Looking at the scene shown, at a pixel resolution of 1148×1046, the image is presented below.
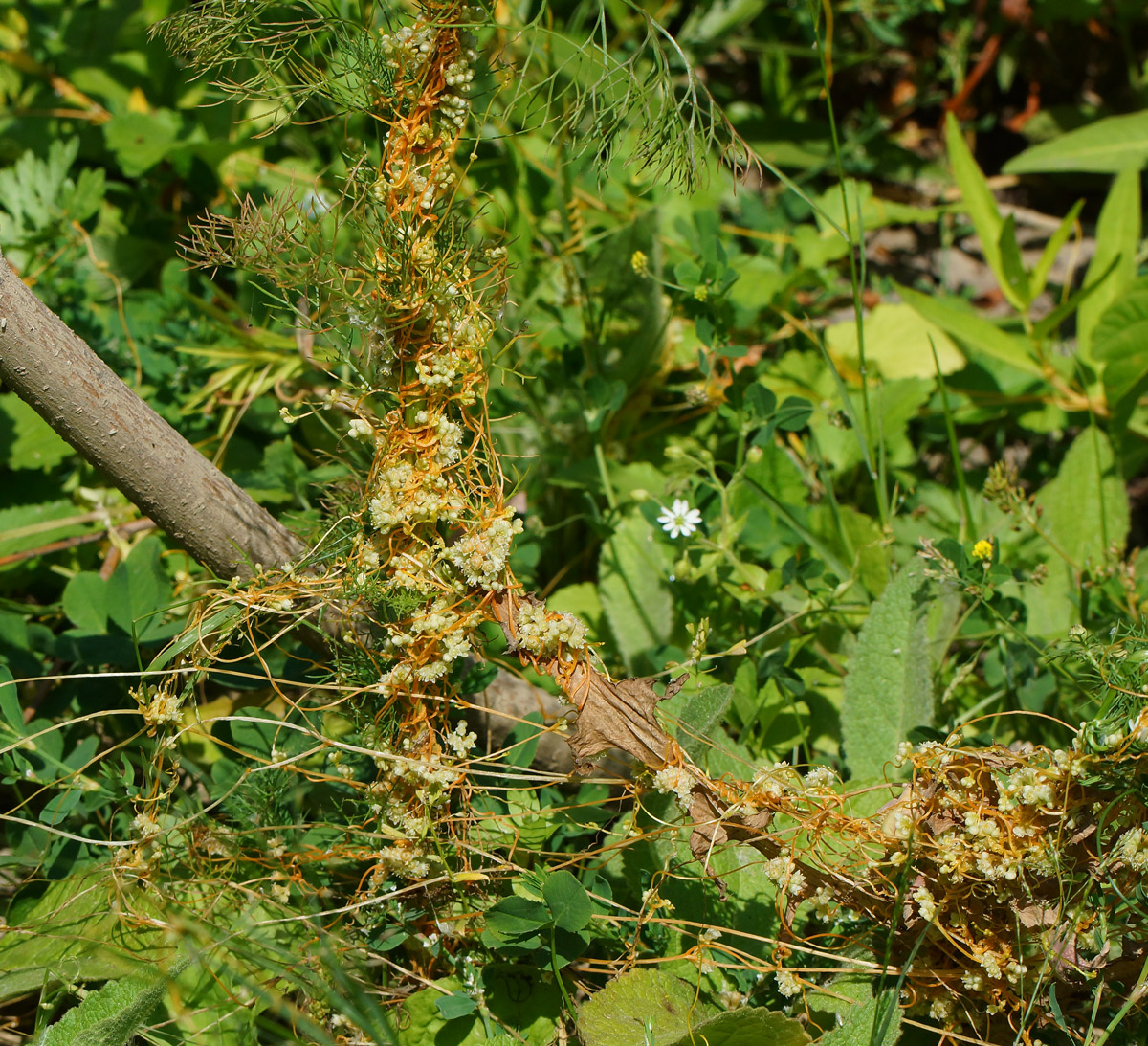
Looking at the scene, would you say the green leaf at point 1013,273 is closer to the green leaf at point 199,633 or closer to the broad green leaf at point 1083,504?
the broad green leaf at point 1083,504

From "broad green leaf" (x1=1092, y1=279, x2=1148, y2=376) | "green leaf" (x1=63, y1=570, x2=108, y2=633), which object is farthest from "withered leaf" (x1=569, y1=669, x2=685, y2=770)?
"broad green leaf" (x1=1092, y1=279, x2=1148, y2=376)

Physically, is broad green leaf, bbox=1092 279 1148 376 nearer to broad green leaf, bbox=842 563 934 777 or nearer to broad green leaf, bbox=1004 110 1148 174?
broad green leaf, bbox=1004 110 1148 174

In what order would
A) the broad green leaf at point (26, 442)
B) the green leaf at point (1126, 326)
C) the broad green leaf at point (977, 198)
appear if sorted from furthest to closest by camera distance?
the broad green leaf at point (977, 198) → the green leaf at point (1126, 326) → the broad green leaf at point (26, 442)

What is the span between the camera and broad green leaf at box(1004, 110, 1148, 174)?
9.77 ft

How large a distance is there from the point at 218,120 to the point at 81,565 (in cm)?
139

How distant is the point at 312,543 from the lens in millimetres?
1677

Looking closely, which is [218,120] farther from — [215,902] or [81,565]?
[215,902]

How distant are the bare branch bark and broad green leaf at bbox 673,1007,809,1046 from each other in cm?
101

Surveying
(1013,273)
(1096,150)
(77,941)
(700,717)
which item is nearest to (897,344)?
(1013,273)

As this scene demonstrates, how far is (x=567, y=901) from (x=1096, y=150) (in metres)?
2.87

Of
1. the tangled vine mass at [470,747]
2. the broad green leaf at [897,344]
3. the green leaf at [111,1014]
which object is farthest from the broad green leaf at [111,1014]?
the broad green leaf at [897,344]

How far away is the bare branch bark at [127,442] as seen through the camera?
140 centimetres

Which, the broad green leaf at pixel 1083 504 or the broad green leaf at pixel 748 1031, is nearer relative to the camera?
the broad green leaf at pixel 748 1031

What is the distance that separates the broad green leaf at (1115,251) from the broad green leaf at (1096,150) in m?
0.19
